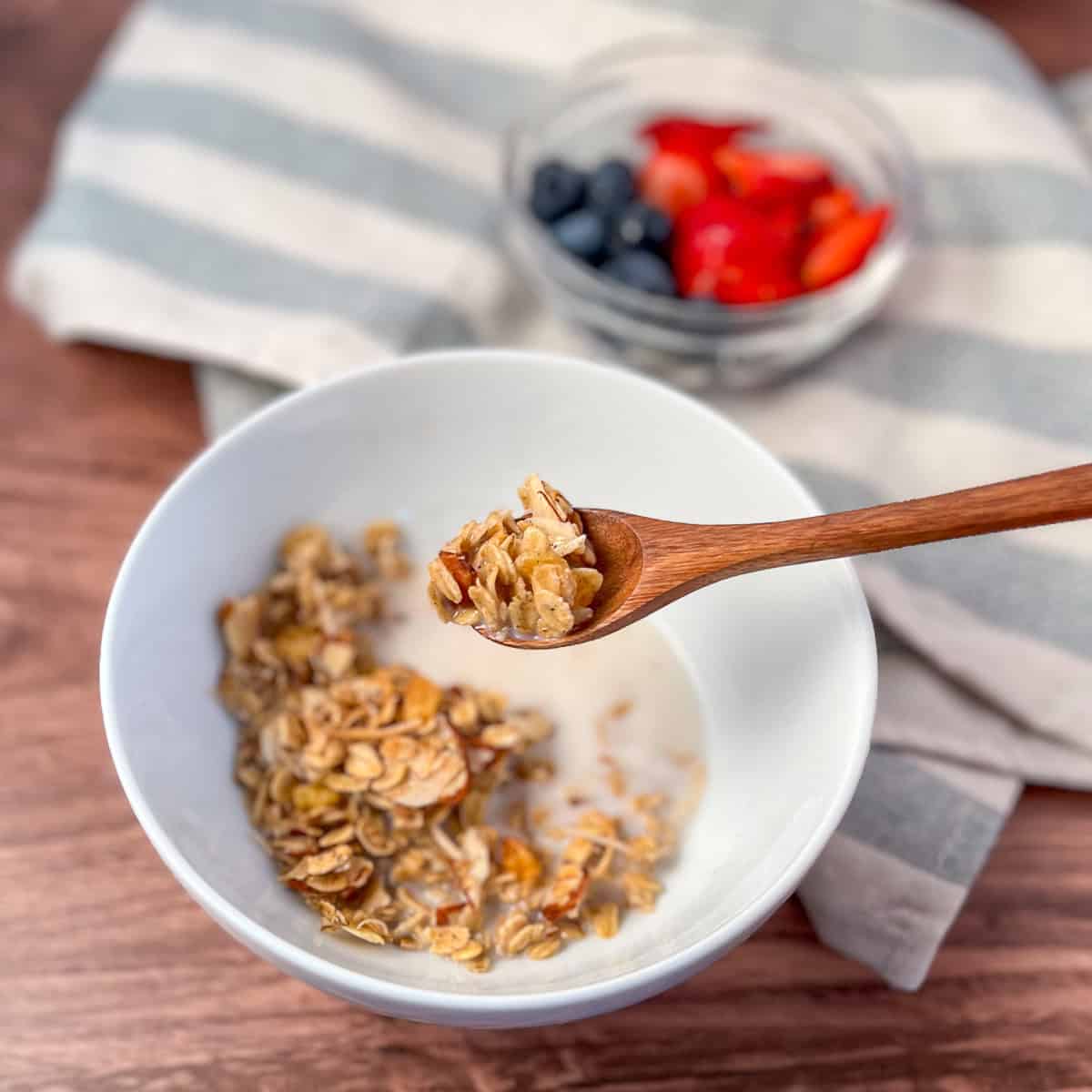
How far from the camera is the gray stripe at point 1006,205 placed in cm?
112

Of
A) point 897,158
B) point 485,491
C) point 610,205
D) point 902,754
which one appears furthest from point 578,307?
point 902,754

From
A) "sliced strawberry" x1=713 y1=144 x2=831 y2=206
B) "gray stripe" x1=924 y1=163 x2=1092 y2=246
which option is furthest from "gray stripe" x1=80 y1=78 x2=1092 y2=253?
"sliced strawberry" x1=713 y1=144 x2=831 y2=206

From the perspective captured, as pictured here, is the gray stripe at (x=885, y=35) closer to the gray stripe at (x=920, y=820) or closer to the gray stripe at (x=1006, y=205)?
the gray stripe at (x=1006, y=205)

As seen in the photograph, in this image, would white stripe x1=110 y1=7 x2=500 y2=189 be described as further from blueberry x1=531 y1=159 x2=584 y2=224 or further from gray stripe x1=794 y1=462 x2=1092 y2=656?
gray stripe x1=794 y1=462 x2=1092 y2=656

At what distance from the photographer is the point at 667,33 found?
50.3 inches

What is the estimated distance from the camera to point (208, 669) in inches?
31.3

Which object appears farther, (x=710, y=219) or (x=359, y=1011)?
(x=710, y=219)

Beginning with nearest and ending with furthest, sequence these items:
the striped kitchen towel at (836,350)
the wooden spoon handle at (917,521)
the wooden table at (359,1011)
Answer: the wooden spoon handle at (917,521) < the wooden table at (359,1011) < the striped kitchen towel at (836,350)

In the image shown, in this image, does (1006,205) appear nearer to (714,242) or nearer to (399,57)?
(714,242)

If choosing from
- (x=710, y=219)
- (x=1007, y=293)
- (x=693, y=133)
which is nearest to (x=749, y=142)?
(x=693, y=133)

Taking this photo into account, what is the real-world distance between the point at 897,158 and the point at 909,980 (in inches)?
28.6

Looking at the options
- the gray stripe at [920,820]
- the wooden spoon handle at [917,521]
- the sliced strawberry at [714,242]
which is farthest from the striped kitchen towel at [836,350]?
the wooden spoon handle at [917,521]

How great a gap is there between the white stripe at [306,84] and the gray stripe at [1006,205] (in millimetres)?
417

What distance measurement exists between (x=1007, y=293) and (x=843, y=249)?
0.15 meters
